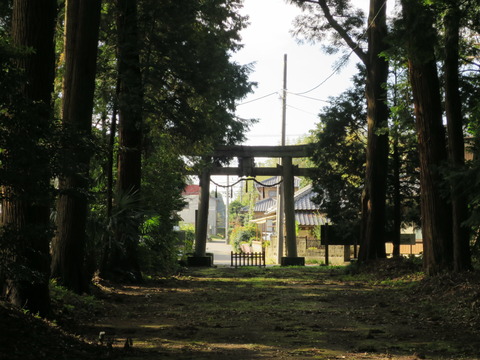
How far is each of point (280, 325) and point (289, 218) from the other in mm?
21717

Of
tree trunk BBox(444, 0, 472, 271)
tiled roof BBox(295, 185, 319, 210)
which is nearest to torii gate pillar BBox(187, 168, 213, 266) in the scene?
tiled roof BBox(295, 185, 319, 210)

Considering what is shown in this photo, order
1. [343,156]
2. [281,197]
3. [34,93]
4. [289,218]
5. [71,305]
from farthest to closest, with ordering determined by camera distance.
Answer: [281,197] < [289,218] < [343,156] < [71,305] < [34,93]

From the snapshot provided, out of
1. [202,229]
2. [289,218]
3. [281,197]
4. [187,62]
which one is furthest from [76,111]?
[281,197]

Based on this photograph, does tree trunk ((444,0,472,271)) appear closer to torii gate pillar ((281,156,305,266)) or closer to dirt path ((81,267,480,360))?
dirt path ((81,267,480,360))

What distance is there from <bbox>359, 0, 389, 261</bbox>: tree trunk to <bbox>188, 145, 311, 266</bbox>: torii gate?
8941 millimetres

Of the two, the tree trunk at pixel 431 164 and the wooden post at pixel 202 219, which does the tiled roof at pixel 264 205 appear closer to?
the wooden post at pixel 202 219

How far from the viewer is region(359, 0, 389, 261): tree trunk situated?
801 inches

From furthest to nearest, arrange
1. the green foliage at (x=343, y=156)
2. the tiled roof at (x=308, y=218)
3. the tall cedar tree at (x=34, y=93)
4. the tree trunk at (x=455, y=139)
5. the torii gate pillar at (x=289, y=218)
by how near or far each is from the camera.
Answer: the tiled roof at (x=308, y=218) → the torii gate pillar at (x=289, y=218) → the green foliage at (x=343, y=156) → the tree trunk at (x=455, y=139) → the tall cedar tree at (x=34, y=93)

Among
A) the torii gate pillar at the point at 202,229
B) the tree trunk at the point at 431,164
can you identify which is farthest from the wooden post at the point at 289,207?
the tree trunk at the point at 431,164

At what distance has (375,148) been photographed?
2066 cm

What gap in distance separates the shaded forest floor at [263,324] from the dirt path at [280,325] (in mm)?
13

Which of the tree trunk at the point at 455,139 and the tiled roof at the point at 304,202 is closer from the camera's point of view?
the tree trunk at the point at 455,139

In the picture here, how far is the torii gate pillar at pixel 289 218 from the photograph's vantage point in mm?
30609

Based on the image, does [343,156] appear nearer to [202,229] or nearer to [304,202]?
[202,229]
